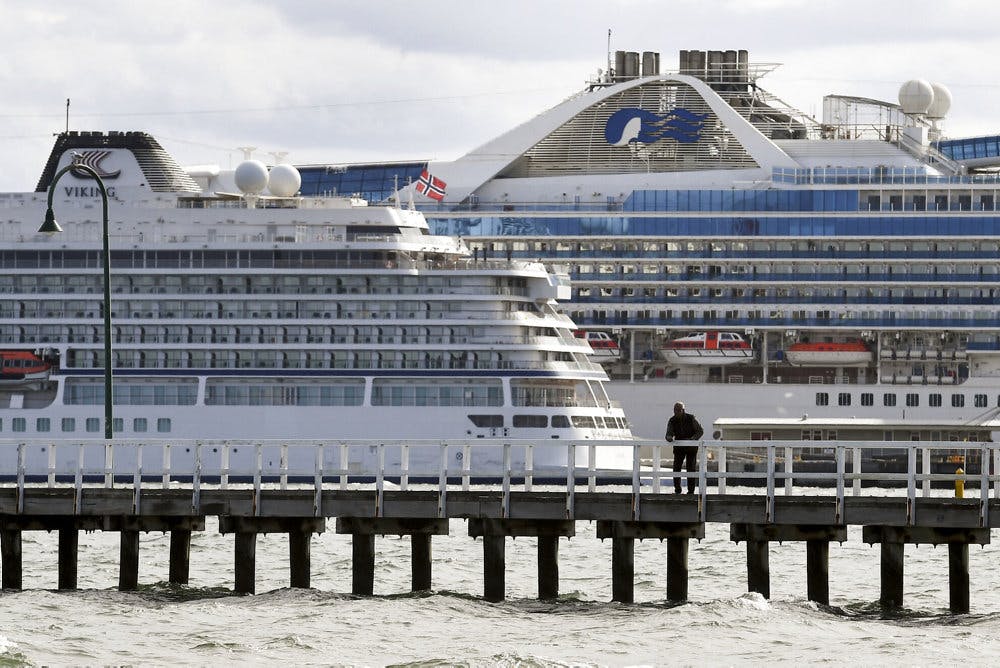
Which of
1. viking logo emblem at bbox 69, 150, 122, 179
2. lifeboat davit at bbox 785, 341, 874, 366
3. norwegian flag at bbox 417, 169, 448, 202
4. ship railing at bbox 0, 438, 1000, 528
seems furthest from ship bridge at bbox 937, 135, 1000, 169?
viking logo emblem at bbox 69, 150, 122, 179

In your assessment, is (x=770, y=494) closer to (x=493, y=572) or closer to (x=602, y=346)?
(x=493, y=572)

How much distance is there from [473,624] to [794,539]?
5228mm

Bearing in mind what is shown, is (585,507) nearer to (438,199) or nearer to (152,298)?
(152,298)

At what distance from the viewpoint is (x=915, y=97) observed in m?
94.2

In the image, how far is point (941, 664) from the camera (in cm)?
3222

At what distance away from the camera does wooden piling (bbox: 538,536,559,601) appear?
1489 inches

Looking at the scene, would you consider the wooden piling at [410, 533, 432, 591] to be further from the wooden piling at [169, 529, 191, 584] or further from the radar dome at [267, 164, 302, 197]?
the radar dome at [267, 164, 302, 197]

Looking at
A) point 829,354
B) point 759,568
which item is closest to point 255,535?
point 759,568

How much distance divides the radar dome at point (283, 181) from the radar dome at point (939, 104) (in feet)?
95.2

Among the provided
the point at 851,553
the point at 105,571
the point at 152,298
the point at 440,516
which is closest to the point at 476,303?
the point at 152,298

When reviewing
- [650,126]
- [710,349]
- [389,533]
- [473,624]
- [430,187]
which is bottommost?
[473,624]

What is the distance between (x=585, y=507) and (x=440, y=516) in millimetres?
2334

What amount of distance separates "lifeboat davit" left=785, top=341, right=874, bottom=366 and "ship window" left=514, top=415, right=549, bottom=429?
1673 centimetres

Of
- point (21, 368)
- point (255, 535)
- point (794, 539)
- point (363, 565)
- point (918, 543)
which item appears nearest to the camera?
point (794, 539)
